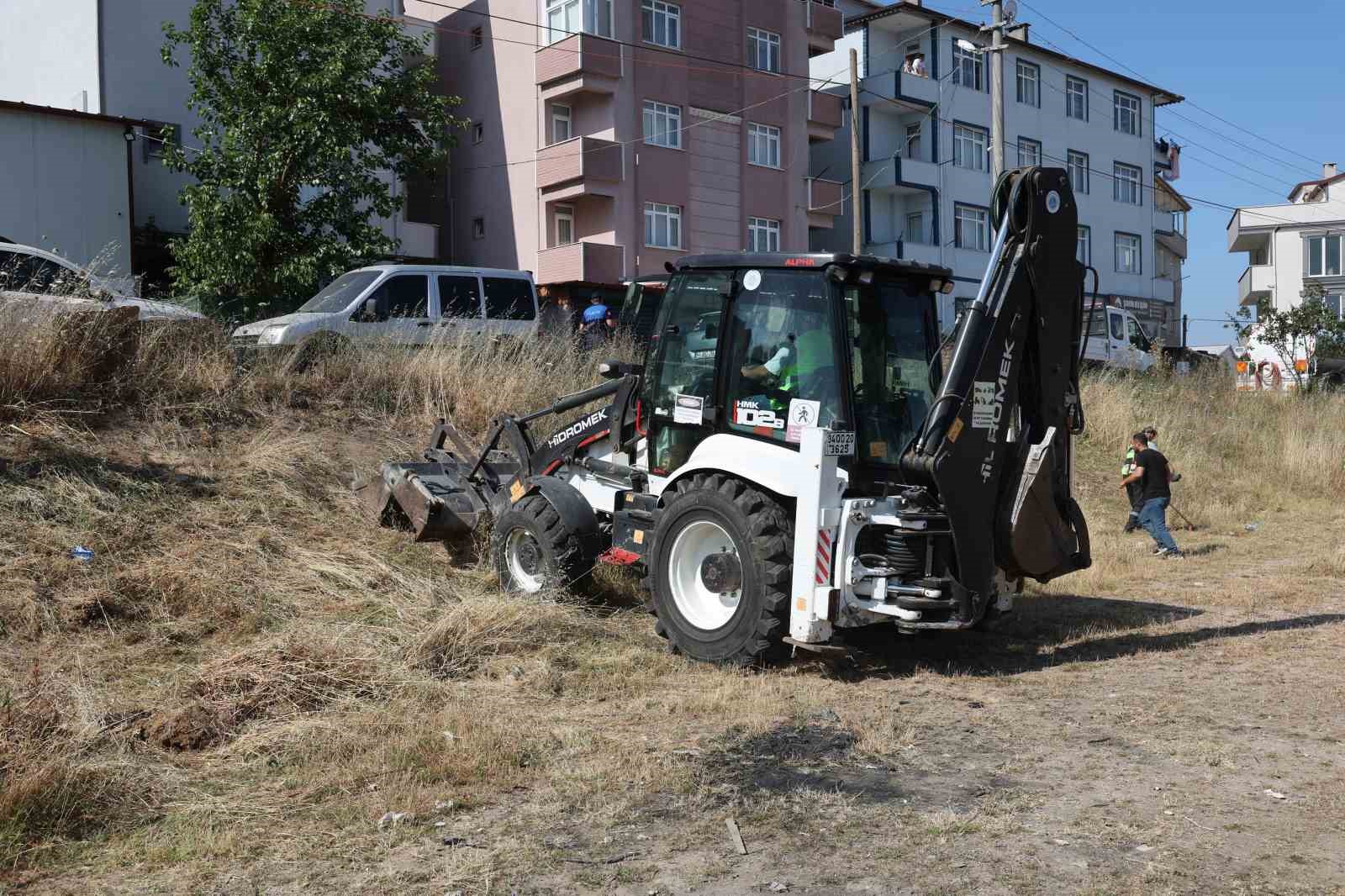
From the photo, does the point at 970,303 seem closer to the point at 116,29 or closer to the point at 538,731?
the point at 538,731

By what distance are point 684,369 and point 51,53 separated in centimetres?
2392

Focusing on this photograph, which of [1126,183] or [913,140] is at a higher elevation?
[913,140]

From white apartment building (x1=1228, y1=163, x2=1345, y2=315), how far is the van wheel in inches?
1970

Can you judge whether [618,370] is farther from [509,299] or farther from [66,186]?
[66,186]

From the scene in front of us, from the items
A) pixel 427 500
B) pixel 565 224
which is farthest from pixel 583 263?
pixel 427 500

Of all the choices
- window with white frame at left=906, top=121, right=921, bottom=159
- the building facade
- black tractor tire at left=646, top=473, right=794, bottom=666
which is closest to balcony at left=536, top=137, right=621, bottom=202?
the building facade

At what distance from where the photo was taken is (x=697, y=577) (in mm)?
8164

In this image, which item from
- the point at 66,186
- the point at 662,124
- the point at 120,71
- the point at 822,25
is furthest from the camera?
the point at 822,25

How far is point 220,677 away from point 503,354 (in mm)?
9156

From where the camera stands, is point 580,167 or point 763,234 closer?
point 580,167

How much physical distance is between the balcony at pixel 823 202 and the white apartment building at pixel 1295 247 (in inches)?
1070

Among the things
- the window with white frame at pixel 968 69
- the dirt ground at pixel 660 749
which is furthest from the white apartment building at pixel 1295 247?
the dirt ground at pixel 660 749

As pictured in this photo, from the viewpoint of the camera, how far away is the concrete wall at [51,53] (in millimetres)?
25891

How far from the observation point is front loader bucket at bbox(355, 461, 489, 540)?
33.2 ft
